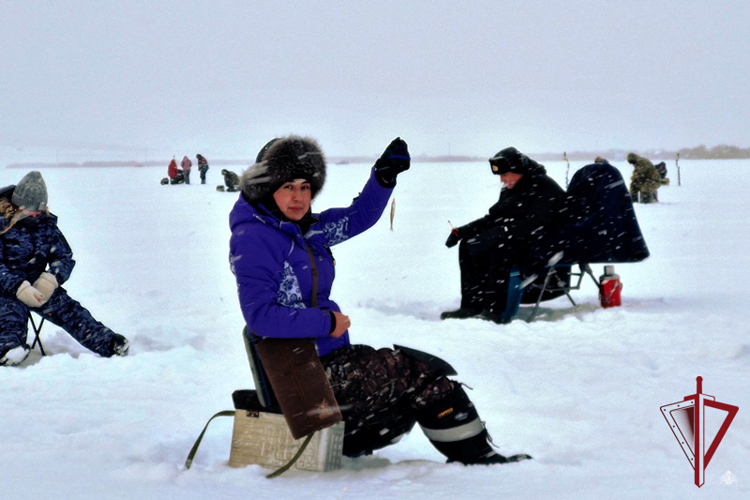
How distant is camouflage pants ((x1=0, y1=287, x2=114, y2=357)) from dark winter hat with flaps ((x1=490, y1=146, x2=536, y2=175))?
356 centimetres

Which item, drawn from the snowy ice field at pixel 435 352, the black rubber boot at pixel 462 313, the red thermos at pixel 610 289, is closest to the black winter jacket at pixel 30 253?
the snowy ice field at pixel 435 352

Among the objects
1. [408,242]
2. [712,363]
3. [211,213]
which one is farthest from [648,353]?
[211,213]

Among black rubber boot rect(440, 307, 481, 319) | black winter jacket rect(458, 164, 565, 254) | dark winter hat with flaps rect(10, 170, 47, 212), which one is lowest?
black rubber boot rect(440, 307, 481, 319)

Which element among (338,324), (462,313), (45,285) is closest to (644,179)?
(462,313)

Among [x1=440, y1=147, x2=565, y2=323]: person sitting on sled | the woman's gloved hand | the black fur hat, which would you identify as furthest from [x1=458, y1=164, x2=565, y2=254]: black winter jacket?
the woman's gloved hand

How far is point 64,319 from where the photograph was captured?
6.04 metres

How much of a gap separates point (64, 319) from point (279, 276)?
3.38m

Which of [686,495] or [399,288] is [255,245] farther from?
[399,288]

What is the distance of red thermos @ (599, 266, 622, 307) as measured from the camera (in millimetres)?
7445

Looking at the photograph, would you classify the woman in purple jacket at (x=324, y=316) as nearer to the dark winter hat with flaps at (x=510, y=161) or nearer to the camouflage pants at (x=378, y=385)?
the camouflage pants at (x=378, y=385)

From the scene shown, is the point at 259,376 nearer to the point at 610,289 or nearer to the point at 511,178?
the point at 511,178

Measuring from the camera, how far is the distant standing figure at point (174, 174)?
32.5 metres

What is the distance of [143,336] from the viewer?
659 cm

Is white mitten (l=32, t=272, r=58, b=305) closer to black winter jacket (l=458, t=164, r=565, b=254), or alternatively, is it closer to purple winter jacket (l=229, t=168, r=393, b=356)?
purple winter jacket (l=229, t=168, r=393, b=356)
